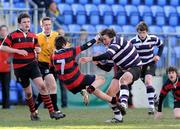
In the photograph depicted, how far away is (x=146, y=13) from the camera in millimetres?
27781

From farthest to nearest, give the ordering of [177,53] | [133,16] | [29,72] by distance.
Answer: [133,16] < [177,53] < [29,72]

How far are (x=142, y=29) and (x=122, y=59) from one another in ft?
11.3

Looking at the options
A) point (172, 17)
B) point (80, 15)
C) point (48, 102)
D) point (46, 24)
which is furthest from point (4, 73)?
point (172, 17)

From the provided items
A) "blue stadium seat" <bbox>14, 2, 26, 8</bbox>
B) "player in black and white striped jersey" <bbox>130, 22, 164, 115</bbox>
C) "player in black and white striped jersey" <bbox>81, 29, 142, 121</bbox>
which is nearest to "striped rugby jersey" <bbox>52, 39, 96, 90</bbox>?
"player in black and white striped jersey" <bbox>81, 29, 142, 121</bbox>

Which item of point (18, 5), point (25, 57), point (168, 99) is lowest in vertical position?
point (168, 99)

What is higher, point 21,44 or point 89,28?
point 89,28

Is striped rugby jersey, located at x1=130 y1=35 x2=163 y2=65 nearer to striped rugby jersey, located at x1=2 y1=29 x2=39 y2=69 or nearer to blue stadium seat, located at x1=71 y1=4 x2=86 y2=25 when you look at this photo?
striped rugby jersey, located at x1=2 y1=29 x2=39 y2=69

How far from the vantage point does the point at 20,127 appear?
12.7 m

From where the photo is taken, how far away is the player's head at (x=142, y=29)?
1727 centimetres

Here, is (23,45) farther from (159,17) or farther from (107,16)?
(159,17)

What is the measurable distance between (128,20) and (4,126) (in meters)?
15.3

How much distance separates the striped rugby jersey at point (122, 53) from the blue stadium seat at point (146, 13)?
13.5m

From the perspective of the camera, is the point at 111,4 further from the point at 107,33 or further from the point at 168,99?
the point at 107,33

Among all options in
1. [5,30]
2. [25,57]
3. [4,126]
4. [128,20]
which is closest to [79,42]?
[5,30]
